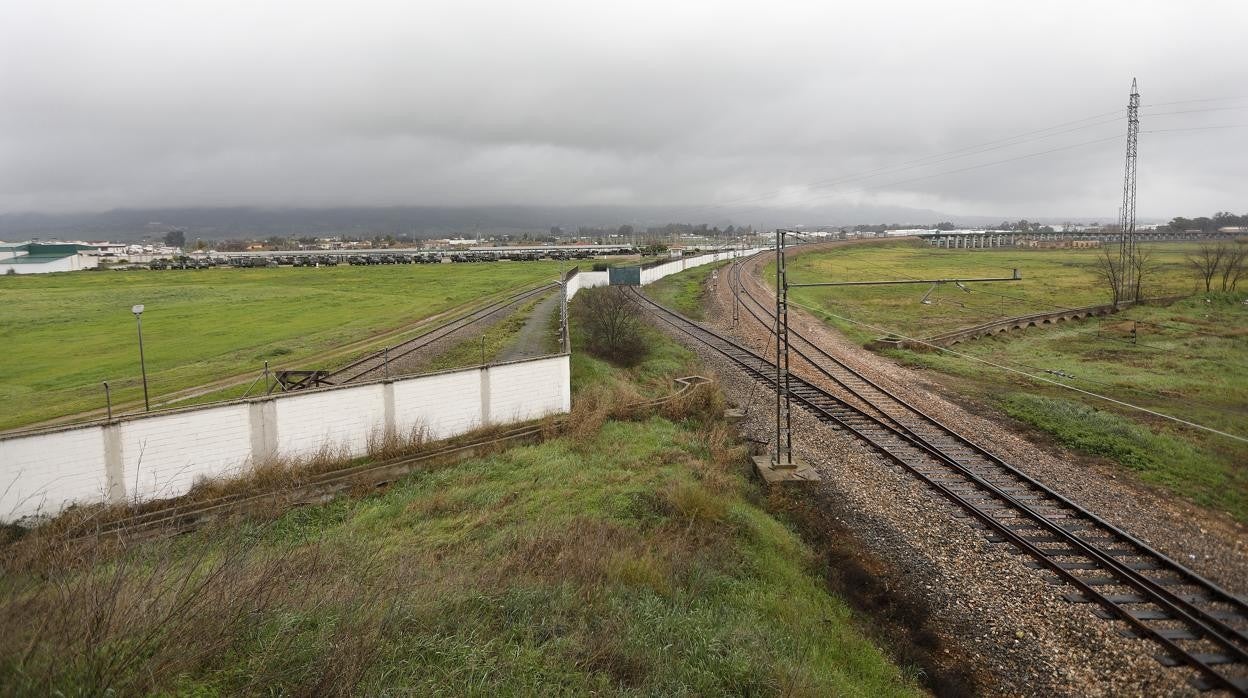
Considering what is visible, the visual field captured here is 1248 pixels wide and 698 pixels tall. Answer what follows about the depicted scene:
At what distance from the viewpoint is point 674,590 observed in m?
10.2

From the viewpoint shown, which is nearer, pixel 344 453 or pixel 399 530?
pixel 399 530

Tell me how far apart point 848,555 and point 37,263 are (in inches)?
5260

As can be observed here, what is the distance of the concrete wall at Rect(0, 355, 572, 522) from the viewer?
1344 cm

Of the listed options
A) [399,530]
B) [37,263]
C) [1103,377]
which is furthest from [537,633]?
[37,263]

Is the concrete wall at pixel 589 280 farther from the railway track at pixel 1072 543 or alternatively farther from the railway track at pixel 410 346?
the railway track at pixel 1072 543

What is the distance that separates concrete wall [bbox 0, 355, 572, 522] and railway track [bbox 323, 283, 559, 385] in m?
1.76

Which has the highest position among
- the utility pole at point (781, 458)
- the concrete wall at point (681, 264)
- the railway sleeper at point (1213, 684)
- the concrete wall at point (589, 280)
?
the concrete wall at point (681, 264)

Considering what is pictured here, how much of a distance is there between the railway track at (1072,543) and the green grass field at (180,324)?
23.8 m

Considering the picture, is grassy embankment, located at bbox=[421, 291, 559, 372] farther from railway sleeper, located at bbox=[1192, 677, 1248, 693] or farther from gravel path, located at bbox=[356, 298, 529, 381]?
railway sleeper, located at bbox=[1192, 677, 1248, 693]

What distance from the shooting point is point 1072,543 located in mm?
12117

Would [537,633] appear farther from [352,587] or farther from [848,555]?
[848,555]

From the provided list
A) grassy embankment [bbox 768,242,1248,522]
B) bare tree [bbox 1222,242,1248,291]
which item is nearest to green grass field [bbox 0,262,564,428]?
grassy embankment [bbox 768,242,1248,522]

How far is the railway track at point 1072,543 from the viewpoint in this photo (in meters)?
8.89

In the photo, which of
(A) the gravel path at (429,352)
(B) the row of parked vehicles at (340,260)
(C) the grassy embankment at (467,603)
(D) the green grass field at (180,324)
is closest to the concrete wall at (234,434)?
(A) the gravel path at (429,352)
